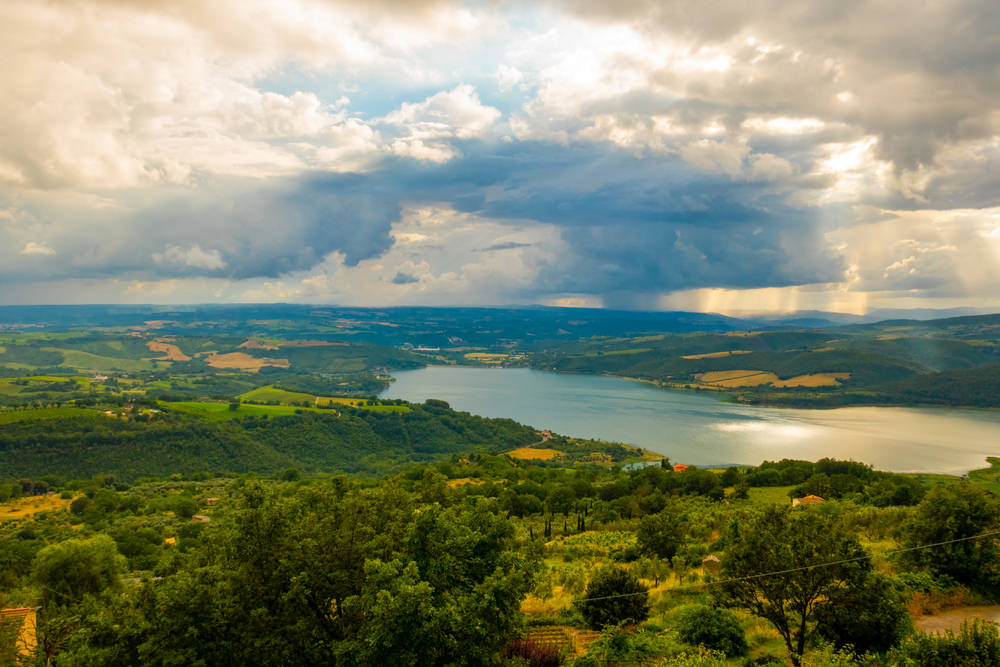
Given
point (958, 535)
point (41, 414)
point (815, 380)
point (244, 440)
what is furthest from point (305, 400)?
point (815, 380)

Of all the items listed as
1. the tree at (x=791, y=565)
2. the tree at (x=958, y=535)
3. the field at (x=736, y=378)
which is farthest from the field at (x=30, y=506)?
the field at (x=736, y=378)

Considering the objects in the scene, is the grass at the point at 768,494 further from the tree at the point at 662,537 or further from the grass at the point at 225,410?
the grass at the point at 225,410

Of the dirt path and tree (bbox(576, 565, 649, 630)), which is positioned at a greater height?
Result: the dirt path

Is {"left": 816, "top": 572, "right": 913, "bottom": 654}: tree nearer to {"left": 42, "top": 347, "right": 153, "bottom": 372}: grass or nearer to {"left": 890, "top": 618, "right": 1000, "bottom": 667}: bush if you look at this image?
{"left": 890, "top": 618, "right": 1000, "bottom": 667}: bush

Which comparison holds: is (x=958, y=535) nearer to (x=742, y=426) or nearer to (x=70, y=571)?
(x=70, y=571)

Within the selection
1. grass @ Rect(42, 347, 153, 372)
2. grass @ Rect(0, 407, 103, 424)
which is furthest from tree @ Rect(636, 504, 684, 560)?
grass @ Rect(42, 347, 153, 372)
